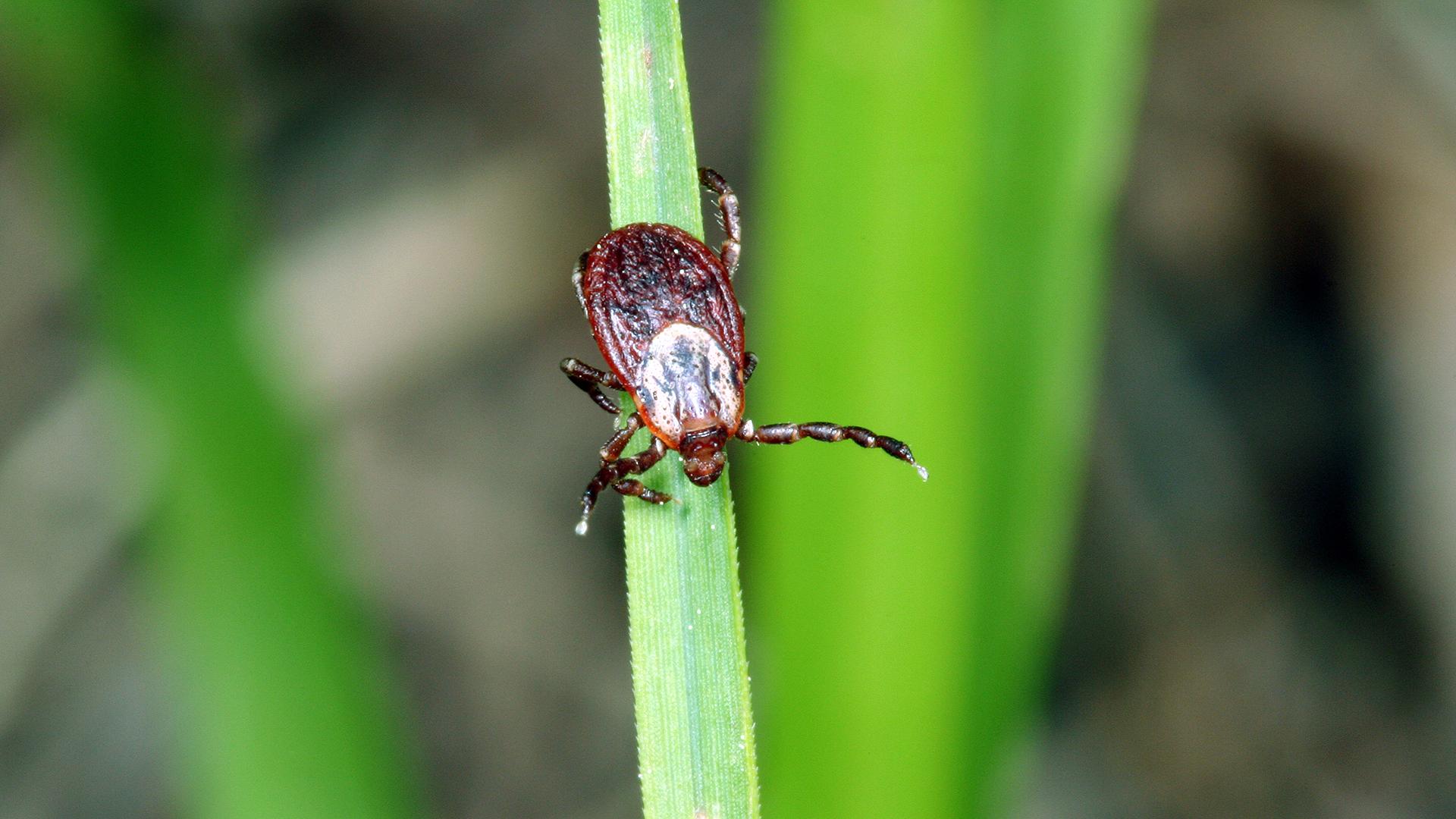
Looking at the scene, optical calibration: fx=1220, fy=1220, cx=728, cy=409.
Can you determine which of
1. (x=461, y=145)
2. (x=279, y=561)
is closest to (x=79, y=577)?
(x=461, y=145)

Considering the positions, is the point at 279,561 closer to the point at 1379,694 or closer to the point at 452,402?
the point at 452,402

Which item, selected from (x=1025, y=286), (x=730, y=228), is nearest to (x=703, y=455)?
(x=1025, y=286)

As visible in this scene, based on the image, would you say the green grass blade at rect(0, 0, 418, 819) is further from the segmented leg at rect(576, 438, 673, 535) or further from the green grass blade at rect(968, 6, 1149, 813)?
the green grass blade at rect(968, 6, 1149, 813)

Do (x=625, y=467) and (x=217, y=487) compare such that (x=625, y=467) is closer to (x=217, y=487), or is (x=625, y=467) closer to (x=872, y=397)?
(x=872, y=397)

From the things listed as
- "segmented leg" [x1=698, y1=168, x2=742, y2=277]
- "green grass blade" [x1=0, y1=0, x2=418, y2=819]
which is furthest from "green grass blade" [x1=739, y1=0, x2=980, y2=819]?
"green grass blade" [x1=0, y1=0, x2=418, y2=819]

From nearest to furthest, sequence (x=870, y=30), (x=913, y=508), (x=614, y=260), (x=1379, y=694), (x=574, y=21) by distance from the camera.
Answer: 1. (x=870, y=30)
2. (x=913, y=508)
3. (x=614, y=260)
4. (x=1379, y=694)
5. (x=574, y=21)

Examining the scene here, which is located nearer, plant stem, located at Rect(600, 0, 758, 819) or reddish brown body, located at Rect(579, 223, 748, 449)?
plant stem, located at Rect(600, 0, 758, 819)
